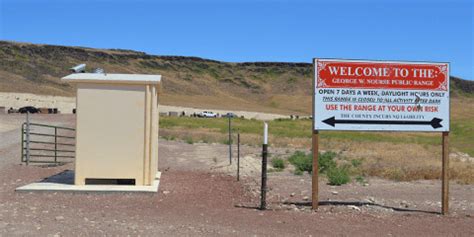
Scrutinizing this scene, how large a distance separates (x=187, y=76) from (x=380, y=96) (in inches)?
6265

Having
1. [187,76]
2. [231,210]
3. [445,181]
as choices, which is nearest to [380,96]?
[445,181]

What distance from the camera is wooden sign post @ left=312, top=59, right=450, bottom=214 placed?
10.4 m

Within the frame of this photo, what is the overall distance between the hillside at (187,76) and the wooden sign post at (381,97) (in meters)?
91.7

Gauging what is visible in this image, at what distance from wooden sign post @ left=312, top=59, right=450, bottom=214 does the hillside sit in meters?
91.7

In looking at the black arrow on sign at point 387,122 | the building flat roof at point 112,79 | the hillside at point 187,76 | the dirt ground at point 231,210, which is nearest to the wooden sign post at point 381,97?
the black arrow on sign at point 387,122

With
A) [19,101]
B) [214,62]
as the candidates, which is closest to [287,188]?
[19,101]

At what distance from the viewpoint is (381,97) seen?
34.7ft

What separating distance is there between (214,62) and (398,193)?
17415cm

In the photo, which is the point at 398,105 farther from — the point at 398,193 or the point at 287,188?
the point at 287,188

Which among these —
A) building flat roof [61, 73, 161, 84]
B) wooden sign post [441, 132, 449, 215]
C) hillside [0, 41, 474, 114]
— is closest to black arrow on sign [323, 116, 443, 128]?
wooden sign post [441, 132, 449, 215]

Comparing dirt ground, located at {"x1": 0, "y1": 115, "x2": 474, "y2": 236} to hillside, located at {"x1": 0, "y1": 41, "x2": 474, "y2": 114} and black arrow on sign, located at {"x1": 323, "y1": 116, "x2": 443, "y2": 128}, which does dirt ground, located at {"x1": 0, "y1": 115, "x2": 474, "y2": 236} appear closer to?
black arrow on sign, located at {"x1": 323, "y1": 116, "x2": 443, "y2": 128}

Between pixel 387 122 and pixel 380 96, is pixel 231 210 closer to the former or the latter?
pixel 387 122

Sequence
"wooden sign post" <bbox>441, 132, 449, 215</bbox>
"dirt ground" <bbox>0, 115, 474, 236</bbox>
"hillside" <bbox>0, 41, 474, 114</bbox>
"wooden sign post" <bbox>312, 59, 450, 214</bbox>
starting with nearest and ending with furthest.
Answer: "dirt ground" <bbox>0, 115, 474, 236</bbox> → "wooden sign post" <bbox>441, 132, 449, 215</bbox> → "wooden sign post" <bbox>312, 59, 450, 214</bbox> → "hillside" <bbox>0, 41, 474, 114</bbox>

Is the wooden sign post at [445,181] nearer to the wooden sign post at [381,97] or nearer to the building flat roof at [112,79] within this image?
the wooden sign post at [381,97]
